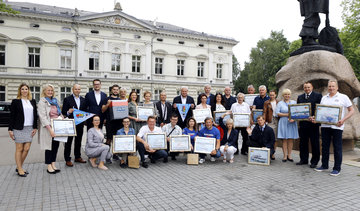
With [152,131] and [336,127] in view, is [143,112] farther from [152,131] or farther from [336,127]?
[336,127]

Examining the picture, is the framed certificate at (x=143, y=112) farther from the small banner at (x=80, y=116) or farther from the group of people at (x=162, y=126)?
the small banner at (x=80, y=116)

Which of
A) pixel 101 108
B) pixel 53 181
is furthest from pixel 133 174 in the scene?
pixel 101 108

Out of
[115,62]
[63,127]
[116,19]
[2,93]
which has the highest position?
[116,19]

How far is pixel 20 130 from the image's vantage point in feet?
17.7

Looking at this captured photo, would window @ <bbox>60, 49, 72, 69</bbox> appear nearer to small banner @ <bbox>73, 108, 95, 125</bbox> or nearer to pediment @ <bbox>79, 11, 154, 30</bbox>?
pediment @ <bbox>79, 11, 154, 30</bbox>

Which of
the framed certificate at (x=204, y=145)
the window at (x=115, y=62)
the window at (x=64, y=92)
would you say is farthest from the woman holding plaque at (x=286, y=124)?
the window at (x=115, y=62)

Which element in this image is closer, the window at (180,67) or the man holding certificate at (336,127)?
the man holding certificate at (336,127)

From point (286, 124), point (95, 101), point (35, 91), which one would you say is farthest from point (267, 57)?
point (95, 101)

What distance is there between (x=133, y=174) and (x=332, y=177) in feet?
14.6

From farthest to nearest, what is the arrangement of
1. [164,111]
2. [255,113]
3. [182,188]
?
[255,113]
[164,111]
[182,188]

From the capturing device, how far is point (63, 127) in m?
5.93

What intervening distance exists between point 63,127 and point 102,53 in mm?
27291

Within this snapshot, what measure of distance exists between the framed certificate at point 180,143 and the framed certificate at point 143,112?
1078 mm

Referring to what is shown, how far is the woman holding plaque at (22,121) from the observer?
536cm
